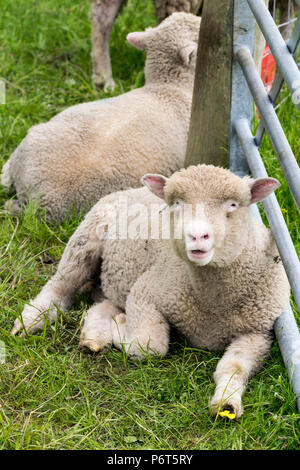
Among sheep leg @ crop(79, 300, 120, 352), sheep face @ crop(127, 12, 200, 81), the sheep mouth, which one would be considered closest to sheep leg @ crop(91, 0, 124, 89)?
sheep face @ crop(127, 12, 200, 81)

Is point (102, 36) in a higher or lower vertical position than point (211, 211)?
higher

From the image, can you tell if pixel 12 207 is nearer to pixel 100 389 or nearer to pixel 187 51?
pixel 187 51

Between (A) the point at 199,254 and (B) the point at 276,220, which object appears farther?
(B) the point at 276,220

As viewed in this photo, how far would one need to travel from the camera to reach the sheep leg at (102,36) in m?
5.50

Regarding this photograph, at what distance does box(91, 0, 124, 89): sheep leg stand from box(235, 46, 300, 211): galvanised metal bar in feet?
7.79

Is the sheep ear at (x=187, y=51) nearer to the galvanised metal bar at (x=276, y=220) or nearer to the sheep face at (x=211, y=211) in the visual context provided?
the galvanised metal bar at (x=276, y=220)

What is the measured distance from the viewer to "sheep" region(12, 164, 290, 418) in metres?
2.58

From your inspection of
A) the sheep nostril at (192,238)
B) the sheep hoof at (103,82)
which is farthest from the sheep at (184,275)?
the sheep hoof at (103,82)

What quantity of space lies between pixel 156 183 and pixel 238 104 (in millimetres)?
924

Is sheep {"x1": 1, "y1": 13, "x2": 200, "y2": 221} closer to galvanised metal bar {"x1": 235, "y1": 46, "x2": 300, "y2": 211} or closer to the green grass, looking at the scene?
the green grass

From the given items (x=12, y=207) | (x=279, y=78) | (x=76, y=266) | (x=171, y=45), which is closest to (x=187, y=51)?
(x=171, y=45)

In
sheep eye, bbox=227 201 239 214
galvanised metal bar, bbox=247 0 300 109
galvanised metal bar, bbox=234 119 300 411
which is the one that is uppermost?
galvanised metal bar, bbox=247 0 300 109

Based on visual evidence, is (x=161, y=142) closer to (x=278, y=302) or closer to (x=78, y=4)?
(x=278, y=302)

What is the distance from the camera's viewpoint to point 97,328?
10.2 ft
